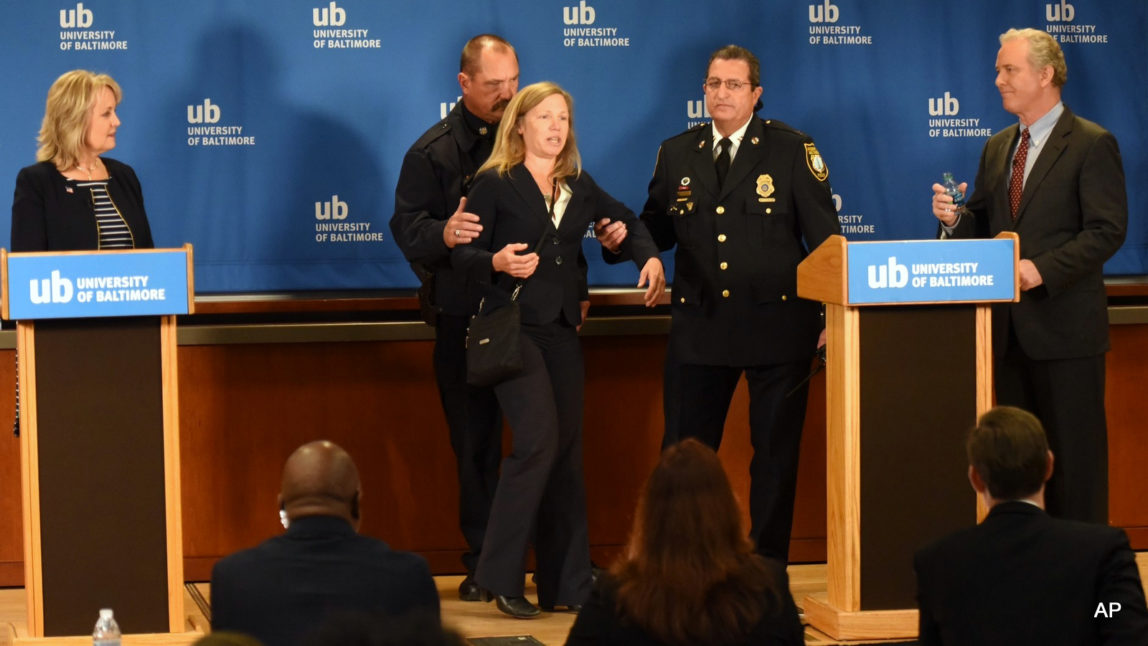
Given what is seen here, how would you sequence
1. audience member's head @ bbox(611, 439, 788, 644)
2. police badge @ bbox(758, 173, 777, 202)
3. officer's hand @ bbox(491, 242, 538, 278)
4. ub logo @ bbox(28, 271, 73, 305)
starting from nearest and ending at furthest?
1. audience member's head @ bbox(611, 439, 788, 644)
2. ub logo @ bbox(28, 271, 73, 305)
3. officer's hand @ bbox(491, 242, 538, 278)
4. police badge @ bbox(758, 173, 777, 202)

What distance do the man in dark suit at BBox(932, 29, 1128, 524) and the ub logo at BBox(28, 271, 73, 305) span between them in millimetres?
2774

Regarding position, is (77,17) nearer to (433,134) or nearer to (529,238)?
(433,134)

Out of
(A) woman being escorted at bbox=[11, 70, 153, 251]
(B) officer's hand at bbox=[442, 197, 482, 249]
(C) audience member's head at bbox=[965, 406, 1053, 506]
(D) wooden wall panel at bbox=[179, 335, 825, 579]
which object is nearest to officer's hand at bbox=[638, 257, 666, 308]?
Answer: (B) officer's hand at bbox=[442, 197, 482, 249]

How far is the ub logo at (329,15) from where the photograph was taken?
583cm

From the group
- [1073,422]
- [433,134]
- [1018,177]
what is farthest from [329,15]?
[1073,422]

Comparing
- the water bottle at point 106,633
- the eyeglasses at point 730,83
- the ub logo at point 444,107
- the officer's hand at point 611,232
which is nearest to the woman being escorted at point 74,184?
the ub logo at point 444,107

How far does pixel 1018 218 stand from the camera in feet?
16.8

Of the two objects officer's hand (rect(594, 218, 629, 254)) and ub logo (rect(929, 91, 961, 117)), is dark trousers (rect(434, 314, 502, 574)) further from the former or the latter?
ub logo (rect(929, 91, 961, 117))

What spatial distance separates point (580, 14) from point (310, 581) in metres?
3.64

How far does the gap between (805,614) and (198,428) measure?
239cm

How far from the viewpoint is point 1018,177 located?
520 centimetres

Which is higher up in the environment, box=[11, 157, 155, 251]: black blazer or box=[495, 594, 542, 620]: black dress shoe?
box=[11, 157, 155, 251]: black blazer

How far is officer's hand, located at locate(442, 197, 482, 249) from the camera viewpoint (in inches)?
196

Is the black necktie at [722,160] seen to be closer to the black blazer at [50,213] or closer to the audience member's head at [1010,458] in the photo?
the black blazer at [50,213]
